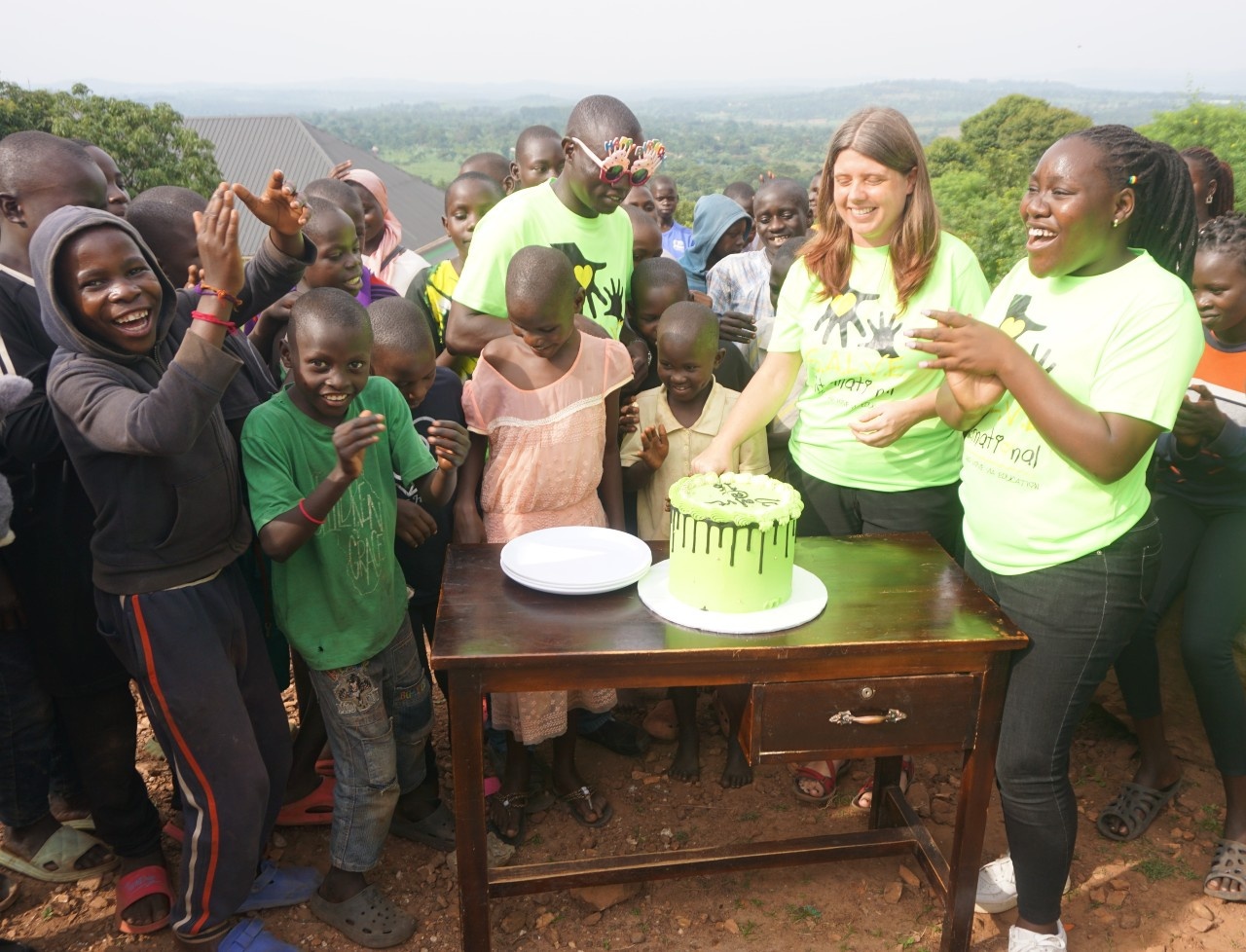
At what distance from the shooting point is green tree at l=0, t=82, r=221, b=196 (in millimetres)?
30984

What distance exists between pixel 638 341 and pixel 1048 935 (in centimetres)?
243

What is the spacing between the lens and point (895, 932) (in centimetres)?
283

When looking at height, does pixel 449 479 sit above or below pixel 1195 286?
below

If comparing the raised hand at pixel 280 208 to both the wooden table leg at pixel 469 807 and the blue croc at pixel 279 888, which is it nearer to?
the wooden table leg at pixel 469 807

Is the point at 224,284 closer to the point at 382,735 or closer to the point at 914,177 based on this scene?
the point at 382,735

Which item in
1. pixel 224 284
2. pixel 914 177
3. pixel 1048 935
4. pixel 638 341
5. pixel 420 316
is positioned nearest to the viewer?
pixel 224 284

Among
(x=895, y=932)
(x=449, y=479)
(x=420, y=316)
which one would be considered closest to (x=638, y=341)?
(x=420, y=316)

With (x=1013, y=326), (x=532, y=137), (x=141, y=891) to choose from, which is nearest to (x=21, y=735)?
(x=141, y=891)

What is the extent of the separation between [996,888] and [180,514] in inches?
104

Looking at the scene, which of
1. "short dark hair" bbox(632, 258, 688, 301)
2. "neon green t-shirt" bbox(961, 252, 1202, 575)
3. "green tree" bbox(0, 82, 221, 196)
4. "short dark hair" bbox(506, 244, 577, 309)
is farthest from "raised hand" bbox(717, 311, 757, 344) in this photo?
"green tree" bbox(0, 82, 221, 196)

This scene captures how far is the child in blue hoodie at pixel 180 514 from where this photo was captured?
79.0 inches

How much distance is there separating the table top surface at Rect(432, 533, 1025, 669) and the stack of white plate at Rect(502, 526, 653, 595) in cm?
5

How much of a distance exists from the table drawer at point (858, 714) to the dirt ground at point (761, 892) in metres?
0.93

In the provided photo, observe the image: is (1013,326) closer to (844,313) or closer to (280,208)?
(844,313)
